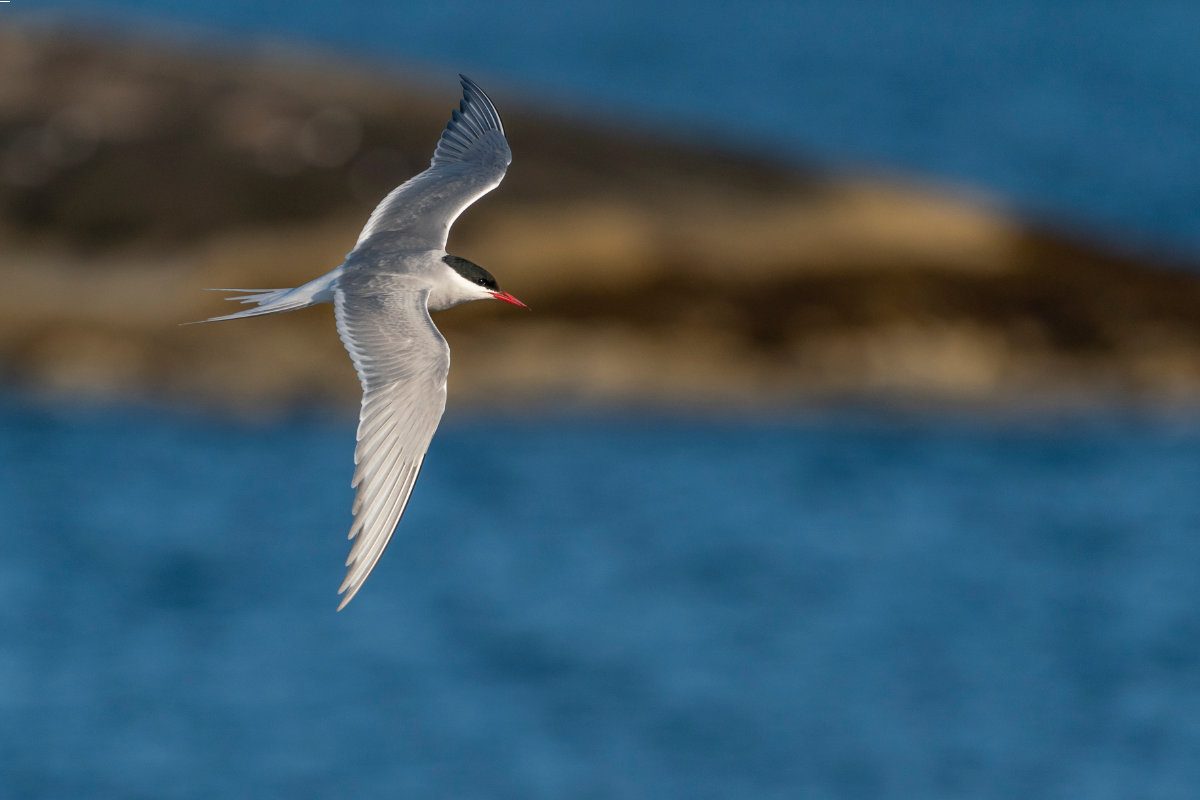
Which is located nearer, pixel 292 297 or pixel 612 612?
pixel 292 297

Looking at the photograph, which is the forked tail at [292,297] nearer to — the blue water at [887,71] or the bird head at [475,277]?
the bird head at [475,277]

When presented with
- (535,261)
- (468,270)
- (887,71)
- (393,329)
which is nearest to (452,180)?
(468,270)

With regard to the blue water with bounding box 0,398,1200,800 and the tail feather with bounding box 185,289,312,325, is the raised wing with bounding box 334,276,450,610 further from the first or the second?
the blue water with bounding box 0,398,1200,800

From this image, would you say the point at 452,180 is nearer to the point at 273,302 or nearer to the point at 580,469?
the point at 273,302

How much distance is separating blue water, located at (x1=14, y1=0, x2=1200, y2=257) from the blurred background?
541 centimetres

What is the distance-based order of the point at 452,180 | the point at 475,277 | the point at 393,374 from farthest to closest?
the point at 452,180 < the point at 475,277 < the point at 393,374

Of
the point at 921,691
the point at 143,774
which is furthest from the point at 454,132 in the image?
the point at 921,691

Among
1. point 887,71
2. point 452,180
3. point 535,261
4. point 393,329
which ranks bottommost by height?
point 393,329

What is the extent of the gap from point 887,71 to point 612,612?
5610cm

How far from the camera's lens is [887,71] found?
82312 mm

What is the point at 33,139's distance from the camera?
31625 millimetres

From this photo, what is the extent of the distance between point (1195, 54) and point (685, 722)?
65.2 m

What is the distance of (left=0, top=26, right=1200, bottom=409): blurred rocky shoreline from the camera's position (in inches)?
1136

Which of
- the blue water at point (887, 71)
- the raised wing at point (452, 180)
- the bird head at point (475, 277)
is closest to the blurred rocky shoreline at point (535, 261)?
the blue water at point (887, 71)
